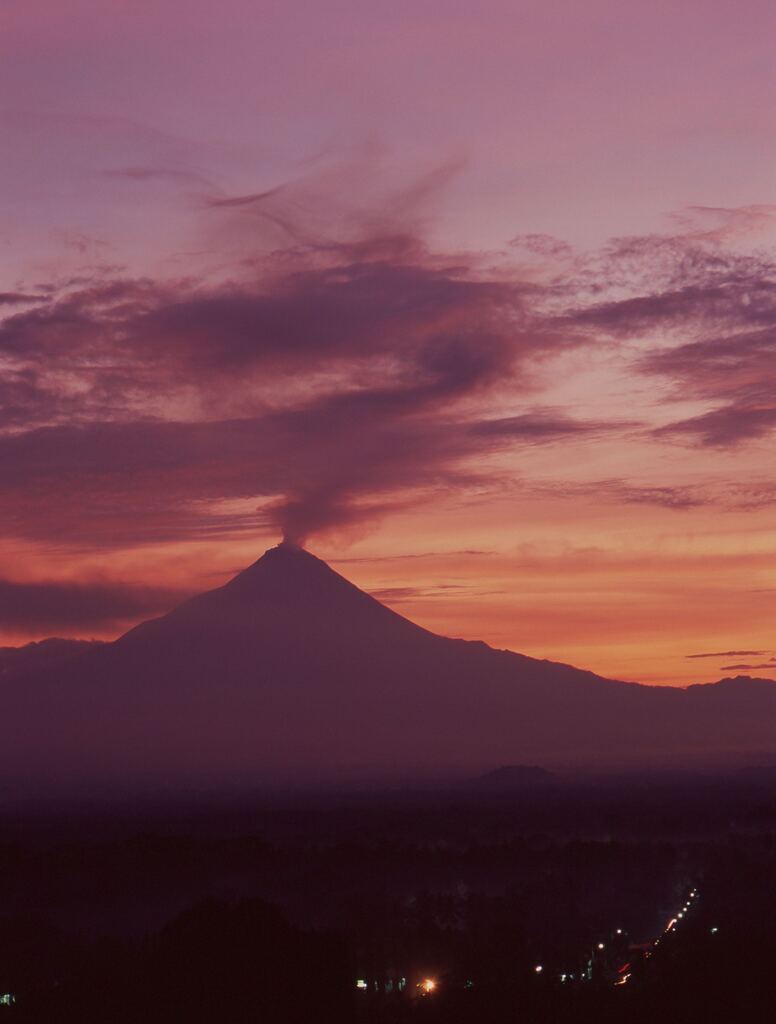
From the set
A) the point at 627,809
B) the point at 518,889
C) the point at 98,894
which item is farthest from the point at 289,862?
the point at 627,809

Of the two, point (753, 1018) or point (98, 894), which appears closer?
point (753, 1018)

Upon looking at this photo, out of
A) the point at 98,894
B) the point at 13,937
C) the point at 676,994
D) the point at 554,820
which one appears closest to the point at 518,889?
the point at 98,894

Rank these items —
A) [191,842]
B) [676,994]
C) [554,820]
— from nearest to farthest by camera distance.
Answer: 1. [676,994]
2. [191,842]
3. [554,820]

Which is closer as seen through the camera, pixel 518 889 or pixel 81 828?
pixel 518 889

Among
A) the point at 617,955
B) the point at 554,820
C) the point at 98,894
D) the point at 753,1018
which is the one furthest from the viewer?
the point at 554,820

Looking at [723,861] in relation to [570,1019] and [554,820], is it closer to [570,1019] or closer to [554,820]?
[570,1019]

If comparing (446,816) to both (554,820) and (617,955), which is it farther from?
(617,955)
